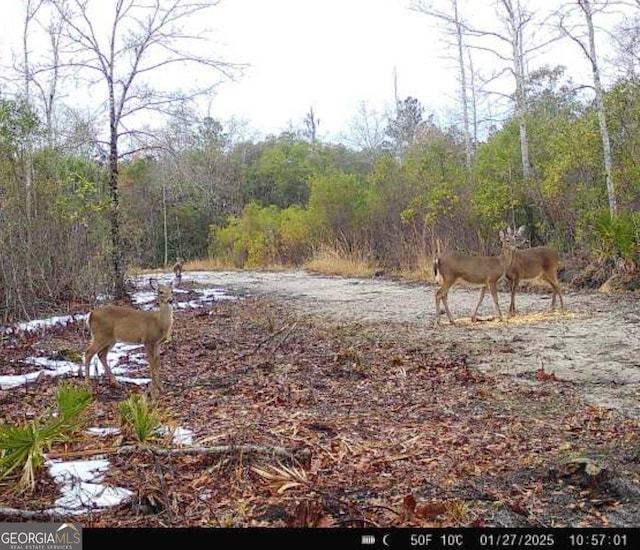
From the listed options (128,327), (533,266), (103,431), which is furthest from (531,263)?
(103,431)

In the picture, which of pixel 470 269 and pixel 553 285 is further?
pixel 553 285

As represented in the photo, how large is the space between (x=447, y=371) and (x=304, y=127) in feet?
162

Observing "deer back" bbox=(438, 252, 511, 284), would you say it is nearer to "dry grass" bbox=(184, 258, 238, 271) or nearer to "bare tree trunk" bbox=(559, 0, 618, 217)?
"bare tree trunk" bbox=(559, 0, 618, 217)

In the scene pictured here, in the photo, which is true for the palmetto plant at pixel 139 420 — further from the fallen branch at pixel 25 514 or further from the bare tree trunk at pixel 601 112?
the bare tree trunk at pixel 601 112

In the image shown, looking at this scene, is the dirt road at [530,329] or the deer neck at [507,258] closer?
the dirt road at [530,329]

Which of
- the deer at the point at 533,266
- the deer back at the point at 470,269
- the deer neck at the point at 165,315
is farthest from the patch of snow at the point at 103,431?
the deer at the point at 533,266

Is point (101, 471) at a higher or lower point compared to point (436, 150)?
lower

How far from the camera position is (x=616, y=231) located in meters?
13.3

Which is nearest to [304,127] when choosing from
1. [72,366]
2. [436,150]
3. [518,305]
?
[436,150]

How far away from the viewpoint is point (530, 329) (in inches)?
361

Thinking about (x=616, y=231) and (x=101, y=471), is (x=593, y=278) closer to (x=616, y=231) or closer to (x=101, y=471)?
(x=616, y=231)

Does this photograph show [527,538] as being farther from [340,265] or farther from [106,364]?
[340,265]

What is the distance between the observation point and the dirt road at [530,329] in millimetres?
6305

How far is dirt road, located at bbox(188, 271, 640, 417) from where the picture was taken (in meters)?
6.30
